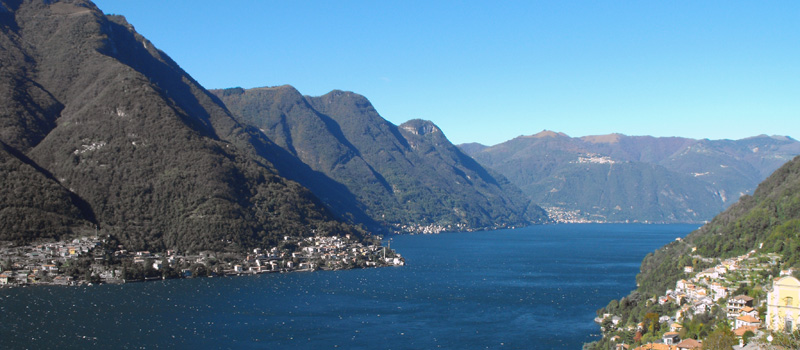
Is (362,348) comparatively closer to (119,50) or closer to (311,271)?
(311,271)

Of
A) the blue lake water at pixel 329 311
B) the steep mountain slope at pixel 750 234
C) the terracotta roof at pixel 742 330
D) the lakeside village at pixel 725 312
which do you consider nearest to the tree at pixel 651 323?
the lakeside village at pixel 725 312

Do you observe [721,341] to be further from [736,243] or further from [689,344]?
[736,243]

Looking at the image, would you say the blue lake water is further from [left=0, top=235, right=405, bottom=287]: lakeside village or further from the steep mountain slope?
the steep mountain slope

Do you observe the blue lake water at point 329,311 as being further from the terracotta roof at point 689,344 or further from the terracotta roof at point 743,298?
the terracotta roof at point 743,298

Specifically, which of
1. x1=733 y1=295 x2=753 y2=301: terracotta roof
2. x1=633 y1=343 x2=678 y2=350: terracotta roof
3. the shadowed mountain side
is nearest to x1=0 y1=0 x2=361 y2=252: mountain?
the shadowed mountain side

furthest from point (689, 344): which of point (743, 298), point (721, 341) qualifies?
point (743, 298)

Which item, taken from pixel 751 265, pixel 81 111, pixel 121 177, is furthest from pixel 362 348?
pixel 81 111
